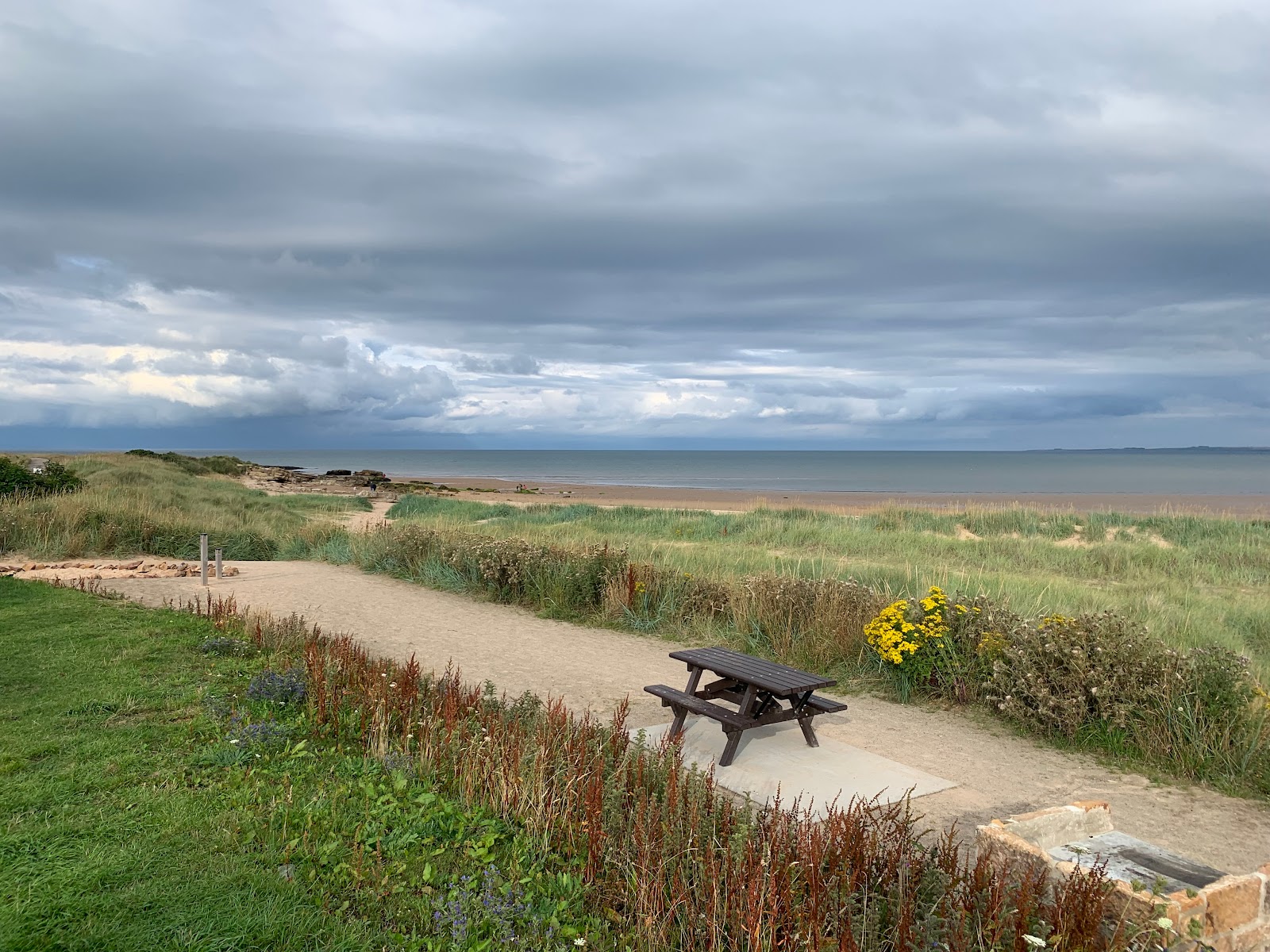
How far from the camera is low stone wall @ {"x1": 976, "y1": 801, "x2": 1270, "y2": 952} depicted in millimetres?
3158

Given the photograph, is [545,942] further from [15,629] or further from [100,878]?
[15,629]

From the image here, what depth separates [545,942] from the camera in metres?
3.35

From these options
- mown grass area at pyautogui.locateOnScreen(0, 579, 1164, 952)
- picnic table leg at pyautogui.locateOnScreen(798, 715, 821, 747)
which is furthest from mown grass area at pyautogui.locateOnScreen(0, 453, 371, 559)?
picnic table leg at pyautogui.locateOnScreen(798, 715, 821, 747)

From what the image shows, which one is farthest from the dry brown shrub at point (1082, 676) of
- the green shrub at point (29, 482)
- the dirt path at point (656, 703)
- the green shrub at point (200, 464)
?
the green shrub at point (200, 464)

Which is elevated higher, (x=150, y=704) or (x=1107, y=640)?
(x=1107, y=640)

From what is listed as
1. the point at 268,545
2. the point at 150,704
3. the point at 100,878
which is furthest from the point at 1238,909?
the point at 268,545

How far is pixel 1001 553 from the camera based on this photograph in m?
16.8

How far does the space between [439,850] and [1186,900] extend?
2955mm

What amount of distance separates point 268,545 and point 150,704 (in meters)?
12.7

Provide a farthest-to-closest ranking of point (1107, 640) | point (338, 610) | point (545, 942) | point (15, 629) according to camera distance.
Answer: point (338, 610) → point (15, 629) → point (1107, 640) → point (545, 942)

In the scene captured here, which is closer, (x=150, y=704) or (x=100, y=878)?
(x=100, y=878)

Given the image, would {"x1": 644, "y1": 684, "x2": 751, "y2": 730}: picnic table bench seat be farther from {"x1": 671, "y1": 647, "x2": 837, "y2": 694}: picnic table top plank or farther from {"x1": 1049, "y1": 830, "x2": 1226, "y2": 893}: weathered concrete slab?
{"x1": 1049, "y1": 830, "x2": 1226, "y2": 893}: weathered concrete slab

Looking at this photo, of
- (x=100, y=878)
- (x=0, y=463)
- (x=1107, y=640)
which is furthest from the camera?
(x=0, y=463)

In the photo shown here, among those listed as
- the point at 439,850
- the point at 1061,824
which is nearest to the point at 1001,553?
the point at 1061,824
